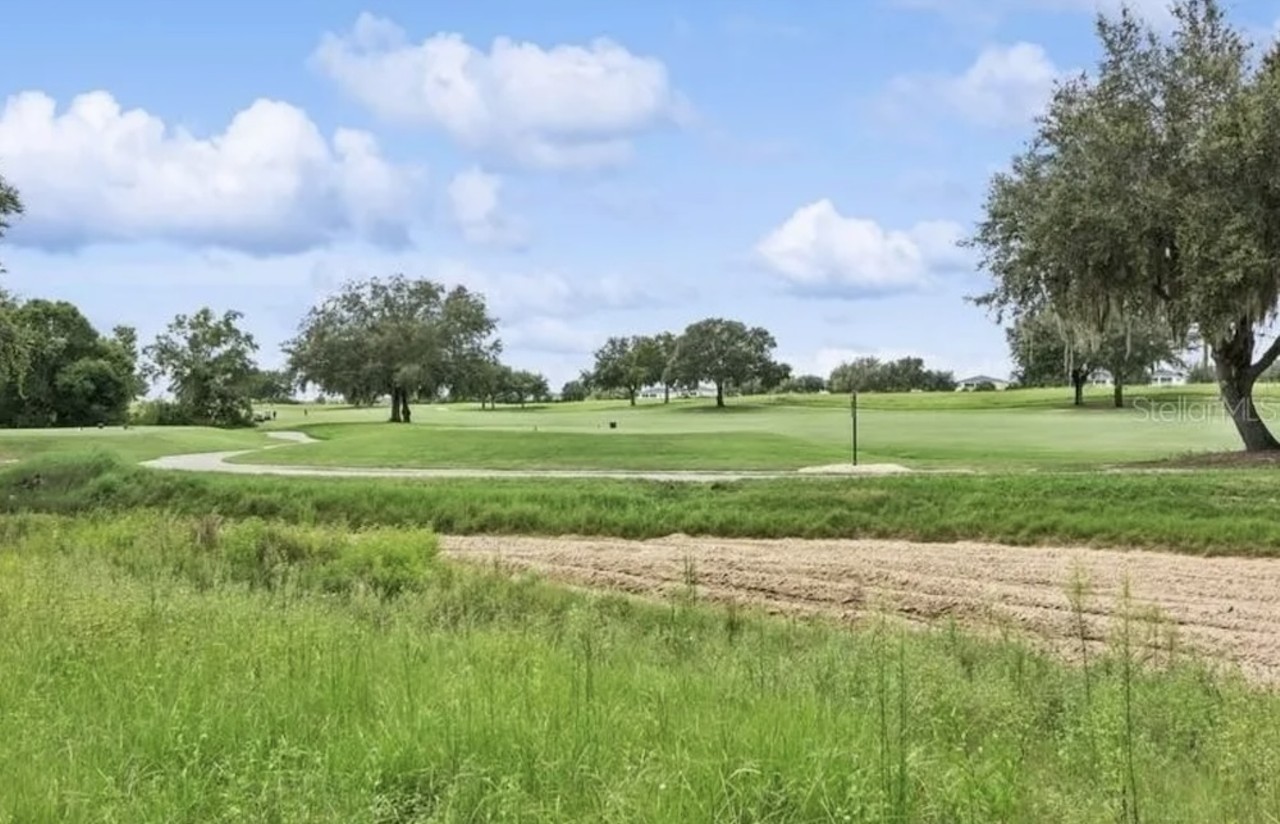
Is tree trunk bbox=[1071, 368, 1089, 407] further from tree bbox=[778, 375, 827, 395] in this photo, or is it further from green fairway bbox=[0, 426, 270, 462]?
green fairway bbox=[0, 426, 270, 462]

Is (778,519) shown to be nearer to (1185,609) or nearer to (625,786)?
(1185,609)

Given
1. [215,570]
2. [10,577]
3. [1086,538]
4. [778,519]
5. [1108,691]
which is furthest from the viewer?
[778,519]

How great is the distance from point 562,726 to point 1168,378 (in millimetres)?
96775

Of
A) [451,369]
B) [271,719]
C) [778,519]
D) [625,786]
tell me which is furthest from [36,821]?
[451,369]

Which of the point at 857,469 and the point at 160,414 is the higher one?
the point at 160,414

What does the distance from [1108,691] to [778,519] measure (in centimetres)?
1213

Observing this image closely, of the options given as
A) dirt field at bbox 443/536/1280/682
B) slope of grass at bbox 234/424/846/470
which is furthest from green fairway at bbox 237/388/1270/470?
dirt field at bbox 443/536/1280/682

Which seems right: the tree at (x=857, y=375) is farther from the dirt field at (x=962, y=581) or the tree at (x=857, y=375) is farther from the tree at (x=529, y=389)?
the dirt field at (x=962, y=581)

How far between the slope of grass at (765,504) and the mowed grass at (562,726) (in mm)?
8387

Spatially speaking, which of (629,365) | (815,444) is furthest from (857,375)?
(815,444)

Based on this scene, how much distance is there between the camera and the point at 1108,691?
649cm

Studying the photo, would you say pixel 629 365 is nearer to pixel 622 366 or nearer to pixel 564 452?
pixel 622 366

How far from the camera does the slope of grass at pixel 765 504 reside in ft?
54.7

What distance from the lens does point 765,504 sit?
19.6 metres
